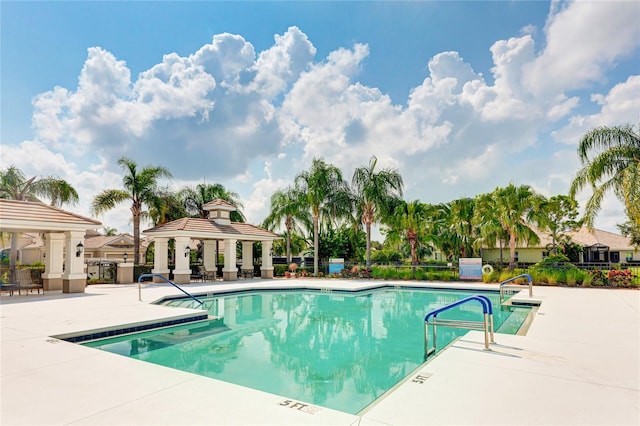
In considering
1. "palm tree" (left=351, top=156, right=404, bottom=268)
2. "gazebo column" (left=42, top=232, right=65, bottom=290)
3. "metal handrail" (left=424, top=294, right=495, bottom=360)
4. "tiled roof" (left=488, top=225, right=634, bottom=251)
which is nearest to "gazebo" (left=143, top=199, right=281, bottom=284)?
"gazebo column" (left=42, top=232, right=65, bottom=290)

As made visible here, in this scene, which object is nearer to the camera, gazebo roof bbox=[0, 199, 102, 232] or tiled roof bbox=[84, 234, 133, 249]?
gazebo roof bbox=[0, 199, 102, 232]

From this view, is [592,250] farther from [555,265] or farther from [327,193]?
[327,193]

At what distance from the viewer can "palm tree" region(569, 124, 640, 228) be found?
15.5 metres

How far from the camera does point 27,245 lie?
1489 inches

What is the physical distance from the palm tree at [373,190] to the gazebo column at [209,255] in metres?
10.5

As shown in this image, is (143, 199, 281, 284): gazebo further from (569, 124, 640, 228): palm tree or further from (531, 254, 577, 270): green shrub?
(569, 124, 640, 228): palm tree

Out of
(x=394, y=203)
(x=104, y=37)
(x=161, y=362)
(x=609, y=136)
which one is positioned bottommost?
(x=161, y=362)

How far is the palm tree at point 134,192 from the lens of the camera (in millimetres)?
24281

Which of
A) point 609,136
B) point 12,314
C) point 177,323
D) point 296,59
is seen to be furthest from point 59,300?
point 609,136

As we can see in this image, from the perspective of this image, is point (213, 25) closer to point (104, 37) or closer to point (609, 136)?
point (104, 37)

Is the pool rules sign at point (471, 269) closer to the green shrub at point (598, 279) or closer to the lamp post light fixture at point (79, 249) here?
the green shrub at point (598, 279)

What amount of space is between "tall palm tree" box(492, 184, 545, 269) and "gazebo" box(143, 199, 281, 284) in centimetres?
1478

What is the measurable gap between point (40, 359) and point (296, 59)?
15.1 m

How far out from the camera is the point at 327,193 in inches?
1051
